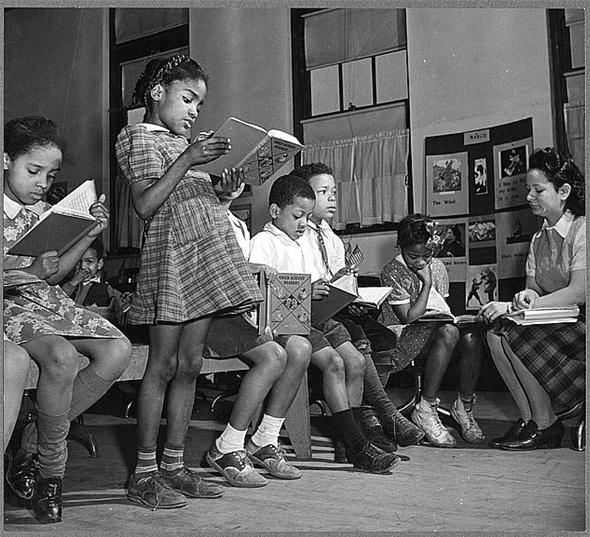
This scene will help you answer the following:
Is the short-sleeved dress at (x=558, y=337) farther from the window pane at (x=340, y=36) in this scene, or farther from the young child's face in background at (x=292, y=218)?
the window pane at (x=340, y=36)

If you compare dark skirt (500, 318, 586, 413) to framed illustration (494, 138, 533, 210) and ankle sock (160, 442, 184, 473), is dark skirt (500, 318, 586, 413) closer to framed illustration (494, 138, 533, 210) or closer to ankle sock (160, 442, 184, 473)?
framed illustration (494, 138, 533, 210)

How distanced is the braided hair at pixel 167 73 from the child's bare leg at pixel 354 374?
0.86 m

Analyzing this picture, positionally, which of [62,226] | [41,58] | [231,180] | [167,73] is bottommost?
[62,226]

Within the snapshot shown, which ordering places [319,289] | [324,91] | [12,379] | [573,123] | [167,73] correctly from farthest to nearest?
[324,91], [573,123], [319,289], [167,73], [12,379]

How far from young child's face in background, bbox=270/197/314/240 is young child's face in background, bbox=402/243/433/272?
0.46m

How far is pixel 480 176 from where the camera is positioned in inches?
119

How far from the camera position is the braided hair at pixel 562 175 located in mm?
2148

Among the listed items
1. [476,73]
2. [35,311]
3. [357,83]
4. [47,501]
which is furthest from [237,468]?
[357,83]

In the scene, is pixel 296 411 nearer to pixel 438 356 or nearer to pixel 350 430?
pixel 350 430

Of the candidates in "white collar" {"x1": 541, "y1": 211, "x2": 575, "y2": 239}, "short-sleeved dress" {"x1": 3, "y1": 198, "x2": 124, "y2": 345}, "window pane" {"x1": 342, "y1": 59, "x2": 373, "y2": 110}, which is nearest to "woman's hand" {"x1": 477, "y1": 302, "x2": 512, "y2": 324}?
"white collar" {"x1": 541, "y1": 211, "x2": 575, "y2": 239}

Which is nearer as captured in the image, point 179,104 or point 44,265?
point 44,265

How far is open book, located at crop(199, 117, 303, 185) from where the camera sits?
1494 millimetres

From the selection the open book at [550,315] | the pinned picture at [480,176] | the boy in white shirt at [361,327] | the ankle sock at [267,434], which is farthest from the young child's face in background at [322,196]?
the pinned picture at [480,176]

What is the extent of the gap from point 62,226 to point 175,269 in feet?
0.80
